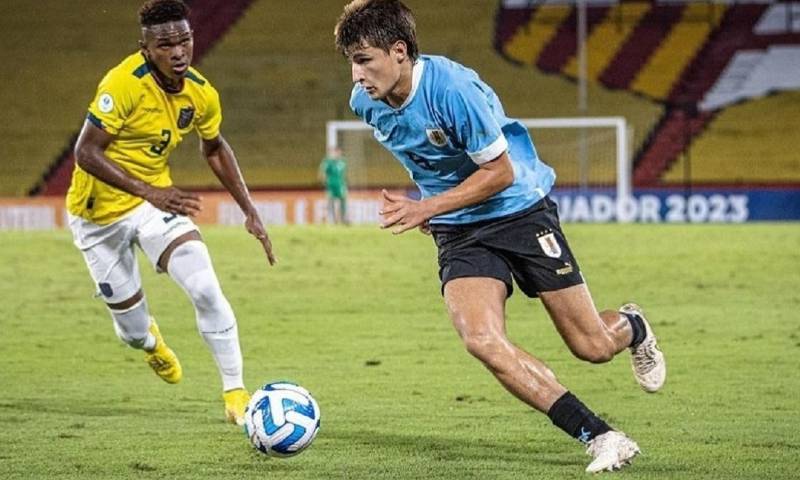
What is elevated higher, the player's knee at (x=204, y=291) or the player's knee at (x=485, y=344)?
the player's knee at (x=485, y=344)

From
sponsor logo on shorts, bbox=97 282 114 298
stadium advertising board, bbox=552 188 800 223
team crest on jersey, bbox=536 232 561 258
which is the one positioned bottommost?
stadium advertising board, bbox=552 188 800 223

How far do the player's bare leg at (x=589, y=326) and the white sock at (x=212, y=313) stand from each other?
2326 millimetres

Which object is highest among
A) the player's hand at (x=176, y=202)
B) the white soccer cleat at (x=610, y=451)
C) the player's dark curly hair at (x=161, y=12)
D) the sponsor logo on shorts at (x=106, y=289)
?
the player's dark curly hair at (x=161, y=12)

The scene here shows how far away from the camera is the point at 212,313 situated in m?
9.11

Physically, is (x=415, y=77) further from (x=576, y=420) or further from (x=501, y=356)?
(x=576, y=420)

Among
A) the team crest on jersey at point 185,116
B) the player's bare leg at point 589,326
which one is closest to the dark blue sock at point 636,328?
the player's bare leg at point 589,326

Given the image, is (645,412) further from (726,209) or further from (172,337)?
(726,209)

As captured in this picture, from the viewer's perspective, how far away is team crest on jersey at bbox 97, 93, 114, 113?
9156 mm

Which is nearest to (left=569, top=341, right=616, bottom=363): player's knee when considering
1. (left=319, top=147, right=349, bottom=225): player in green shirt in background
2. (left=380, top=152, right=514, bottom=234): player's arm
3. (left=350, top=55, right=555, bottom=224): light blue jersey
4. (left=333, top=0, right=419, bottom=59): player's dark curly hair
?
(left=350, top=55, right=555, bottom=224): light blue jersey

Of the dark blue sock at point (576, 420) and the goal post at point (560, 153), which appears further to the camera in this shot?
the goal post at point (560, 153)

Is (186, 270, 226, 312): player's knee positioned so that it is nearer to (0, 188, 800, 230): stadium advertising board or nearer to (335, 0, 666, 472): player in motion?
(335, 0, 666, 472): player in motion

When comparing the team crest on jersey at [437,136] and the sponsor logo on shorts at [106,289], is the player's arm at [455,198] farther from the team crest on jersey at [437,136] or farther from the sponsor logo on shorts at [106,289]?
the sponsor logo on shorts at [106,289]

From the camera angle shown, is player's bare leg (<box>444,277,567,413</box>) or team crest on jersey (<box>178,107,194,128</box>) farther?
team crest on jersey (<box>178,107,194,128</box>)

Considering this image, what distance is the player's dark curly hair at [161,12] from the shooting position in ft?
29.3
